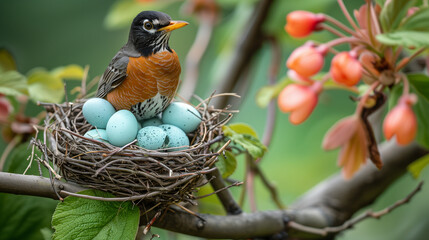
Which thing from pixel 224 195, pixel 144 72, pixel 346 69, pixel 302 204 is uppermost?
pixel 144 72

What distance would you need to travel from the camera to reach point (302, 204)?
1507mm

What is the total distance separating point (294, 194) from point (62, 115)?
4.47 ft

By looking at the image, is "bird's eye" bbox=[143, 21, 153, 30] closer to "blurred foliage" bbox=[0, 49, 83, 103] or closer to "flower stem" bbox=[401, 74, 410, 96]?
"blurred foliage" bbox=[0, 49, 83, 103]

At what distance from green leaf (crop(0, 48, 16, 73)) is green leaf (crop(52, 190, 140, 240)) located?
60 cm

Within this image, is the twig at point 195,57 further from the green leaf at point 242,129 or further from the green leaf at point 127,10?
the green leaf at point 242,129

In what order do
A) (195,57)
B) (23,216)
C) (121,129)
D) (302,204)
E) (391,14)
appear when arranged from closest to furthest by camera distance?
1. (391,14)
2. (121,129)
3. (23,216)
4. (302,204)
5. (195,57)

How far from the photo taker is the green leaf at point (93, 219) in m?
0.82

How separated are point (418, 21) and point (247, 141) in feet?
1.29

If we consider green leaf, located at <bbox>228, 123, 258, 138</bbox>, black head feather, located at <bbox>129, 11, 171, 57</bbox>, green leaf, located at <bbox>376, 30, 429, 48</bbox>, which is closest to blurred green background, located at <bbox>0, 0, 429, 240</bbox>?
green leaf, located at <bbox>228, 123, 258, 138</bbox>

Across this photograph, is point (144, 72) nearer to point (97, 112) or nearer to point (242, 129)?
point (97, 112)

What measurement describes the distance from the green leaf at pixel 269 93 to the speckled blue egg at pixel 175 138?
1.14ft

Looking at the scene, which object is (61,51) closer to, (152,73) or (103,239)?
(152,73)

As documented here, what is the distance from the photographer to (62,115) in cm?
110

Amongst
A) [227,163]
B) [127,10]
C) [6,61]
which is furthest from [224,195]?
[127,10]
